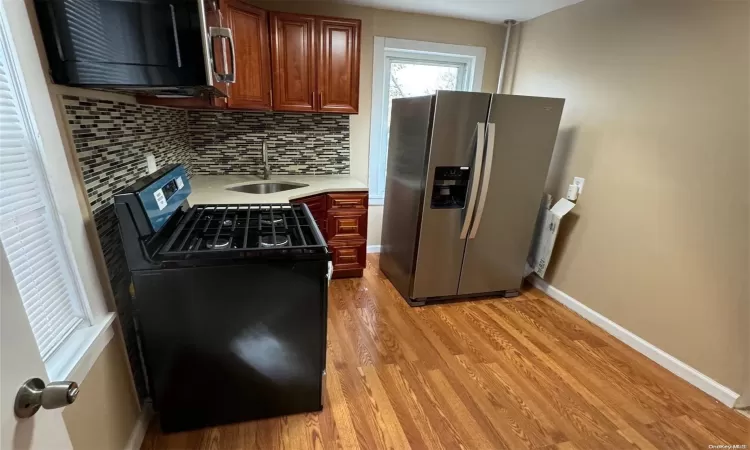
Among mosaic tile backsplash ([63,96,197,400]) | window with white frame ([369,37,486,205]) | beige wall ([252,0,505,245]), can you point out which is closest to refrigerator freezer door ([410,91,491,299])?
window with white frame ([369,37,486,205])

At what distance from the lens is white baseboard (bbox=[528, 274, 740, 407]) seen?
1785 mm

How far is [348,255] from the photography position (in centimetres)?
288

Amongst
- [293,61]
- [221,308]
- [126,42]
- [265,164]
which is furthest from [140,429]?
[293,61]

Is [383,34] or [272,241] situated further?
[383,34]

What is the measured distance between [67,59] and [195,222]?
74cm

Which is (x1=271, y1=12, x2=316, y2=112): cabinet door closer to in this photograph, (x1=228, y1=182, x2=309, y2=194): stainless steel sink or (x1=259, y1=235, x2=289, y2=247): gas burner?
(x1=228, y1=182, x2=309, y2=194): stainless steel sink

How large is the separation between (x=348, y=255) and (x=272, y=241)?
1.53 metres

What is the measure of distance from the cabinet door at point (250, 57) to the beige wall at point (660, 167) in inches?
87.9

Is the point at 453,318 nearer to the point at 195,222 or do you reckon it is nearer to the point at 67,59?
the point at 195,222

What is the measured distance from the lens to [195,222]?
5.06 ft

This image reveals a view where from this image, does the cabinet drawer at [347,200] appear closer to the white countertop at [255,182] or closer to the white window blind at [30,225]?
the white countertop at [255,182]

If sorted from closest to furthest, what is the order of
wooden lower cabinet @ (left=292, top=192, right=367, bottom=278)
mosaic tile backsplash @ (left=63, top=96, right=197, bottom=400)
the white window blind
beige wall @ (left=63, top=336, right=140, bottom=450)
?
the white window blind, beige wall @ (left=63, top=336, right=140, bottom=450), mosaic tile backsplash @ (left=63, top=96, right=197, bottom=400), wooden lower cabinet @ (left=292, top=192, right=367, bottom=278)

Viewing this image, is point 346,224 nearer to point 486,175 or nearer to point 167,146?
point 486,175

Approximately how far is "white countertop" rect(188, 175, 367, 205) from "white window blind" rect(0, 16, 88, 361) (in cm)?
93
